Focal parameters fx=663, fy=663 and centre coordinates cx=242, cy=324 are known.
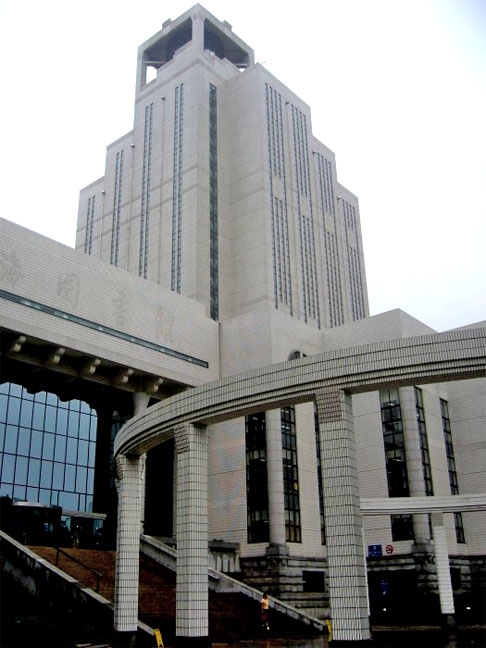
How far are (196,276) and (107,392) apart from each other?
2616 centimetres

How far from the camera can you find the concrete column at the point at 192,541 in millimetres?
19219

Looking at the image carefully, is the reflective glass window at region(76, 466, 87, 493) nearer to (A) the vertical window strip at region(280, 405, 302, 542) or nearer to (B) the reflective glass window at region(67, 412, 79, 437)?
(B) the reflective glass window at region(67, 412, 79, 437)

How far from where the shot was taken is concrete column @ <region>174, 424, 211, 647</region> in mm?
19219

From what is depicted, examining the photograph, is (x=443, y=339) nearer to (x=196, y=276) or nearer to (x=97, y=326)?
(x=97, y=326)

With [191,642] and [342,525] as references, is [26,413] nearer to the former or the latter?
[191,642]

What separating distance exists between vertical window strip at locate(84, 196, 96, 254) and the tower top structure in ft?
56.5

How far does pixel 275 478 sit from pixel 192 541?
24.1m

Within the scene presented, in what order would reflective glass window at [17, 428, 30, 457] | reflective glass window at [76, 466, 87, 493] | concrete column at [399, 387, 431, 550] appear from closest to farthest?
reflective glass window at [17, 428, 30, 457], concrete column at [399, 387, 431, 550], reflective glass window at [76, 466, 87, 493]

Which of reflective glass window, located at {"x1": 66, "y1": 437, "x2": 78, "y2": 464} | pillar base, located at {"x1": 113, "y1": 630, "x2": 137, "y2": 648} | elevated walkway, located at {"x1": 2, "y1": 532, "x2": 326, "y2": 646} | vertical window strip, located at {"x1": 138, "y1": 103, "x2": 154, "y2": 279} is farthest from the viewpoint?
vertical window strip, located at {"x1": 138, "y1": 103, "x2": 154, "y2": 279}

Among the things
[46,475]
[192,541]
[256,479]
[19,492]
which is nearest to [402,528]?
[256,479]

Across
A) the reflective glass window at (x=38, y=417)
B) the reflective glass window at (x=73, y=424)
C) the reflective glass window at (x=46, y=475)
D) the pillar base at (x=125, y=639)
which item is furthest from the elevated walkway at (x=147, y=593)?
the reflective glass window at (x=73, y=424)

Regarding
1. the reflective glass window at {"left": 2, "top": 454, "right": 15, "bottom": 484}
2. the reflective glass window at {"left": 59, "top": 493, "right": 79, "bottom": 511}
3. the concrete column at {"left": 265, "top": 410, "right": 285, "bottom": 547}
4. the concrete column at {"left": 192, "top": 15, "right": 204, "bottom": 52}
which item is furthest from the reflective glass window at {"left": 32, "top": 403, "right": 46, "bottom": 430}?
the concrete column at {"left": 192, "top": 15, "right": 204, "bottom": 52}

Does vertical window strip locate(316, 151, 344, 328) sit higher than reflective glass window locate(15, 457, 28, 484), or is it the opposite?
vertical window strip locate(316, 151, 344, 328)

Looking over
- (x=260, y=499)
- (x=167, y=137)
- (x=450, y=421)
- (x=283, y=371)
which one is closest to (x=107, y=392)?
(x=260, y=499)
